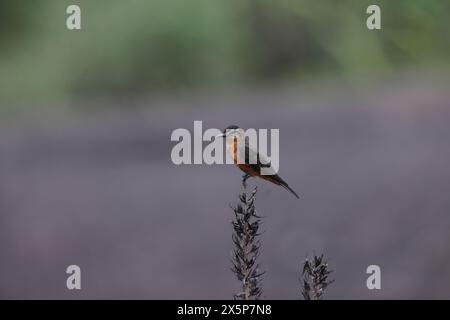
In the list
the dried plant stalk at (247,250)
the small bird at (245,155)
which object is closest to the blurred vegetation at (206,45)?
the small bird at (245,155)

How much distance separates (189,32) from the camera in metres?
3.31

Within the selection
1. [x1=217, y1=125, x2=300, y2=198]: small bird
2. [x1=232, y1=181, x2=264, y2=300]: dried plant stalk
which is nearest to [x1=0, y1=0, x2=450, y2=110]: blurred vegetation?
[x1=217, y1=125, x2=300, y2=198]: small bird

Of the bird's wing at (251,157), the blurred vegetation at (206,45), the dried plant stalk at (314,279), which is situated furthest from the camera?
the blurred vegetation at (206,45)

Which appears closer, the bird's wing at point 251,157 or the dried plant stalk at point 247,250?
the dried plant stalk at point 247,250

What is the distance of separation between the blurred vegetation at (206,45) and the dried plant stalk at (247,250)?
71.8 inches

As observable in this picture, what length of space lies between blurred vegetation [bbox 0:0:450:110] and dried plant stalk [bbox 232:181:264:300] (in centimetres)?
182

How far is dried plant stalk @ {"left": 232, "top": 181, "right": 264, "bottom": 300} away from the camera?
1.38 metres

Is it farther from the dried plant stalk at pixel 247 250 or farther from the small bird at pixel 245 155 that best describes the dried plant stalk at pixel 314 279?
the small bird at pixel 245 155

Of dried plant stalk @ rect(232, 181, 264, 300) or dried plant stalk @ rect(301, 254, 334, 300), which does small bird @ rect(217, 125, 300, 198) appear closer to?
dried plant stalk @ rect(232, 181, 264, 300)

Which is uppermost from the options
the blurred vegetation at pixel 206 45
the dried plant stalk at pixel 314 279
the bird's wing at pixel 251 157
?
the blurred vegetation at pixel 206 45

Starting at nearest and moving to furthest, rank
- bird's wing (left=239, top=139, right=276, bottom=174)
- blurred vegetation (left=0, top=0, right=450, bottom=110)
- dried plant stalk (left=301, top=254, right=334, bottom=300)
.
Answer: dried plant stalk (left=301, top=254, right=334, bottom=300)
bird's wing (left=239, top=139, right=276, bottom=174)
blurred vegetation (left=0, top=0, right=450, bottom=110)

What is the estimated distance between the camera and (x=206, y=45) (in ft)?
10.9

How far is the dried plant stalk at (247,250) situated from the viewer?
1.38m
